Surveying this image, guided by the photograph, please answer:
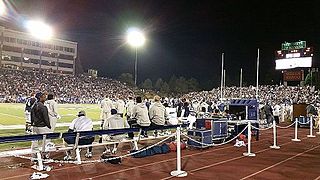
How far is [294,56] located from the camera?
55.0m

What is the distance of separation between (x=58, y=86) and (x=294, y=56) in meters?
45.3

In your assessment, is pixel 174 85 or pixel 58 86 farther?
pixel 174 85

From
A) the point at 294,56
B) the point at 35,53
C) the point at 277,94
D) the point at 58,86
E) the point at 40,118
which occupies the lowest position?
the point at 40,118

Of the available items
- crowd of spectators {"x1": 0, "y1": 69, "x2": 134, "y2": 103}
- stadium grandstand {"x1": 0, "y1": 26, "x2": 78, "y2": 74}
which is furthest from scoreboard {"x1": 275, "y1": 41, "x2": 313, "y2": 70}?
stadium grandstand {"x1": 0, "y1": 26, "x2": 78, "y2": 74}

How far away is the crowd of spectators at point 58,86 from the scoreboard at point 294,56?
25.2m

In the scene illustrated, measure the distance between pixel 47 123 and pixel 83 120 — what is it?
46.4 inches

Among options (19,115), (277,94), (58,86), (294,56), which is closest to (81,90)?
(58,86)

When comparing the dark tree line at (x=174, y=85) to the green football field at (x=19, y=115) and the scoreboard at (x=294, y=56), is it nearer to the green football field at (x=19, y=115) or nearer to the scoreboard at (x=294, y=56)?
the scoreboard at (x=294, y=56)

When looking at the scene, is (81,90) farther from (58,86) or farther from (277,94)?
(277,94)

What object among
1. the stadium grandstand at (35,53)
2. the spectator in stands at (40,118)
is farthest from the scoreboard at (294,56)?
the stadium grandstand at (35,53)

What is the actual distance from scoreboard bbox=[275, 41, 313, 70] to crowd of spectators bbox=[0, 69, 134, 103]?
994 inches

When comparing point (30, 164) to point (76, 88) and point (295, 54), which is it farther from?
point (76, 88)

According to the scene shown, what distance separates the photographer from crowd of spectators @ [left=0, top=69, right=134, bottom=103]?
2452 inches

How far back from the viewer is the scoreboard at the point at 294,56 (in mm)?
53500
